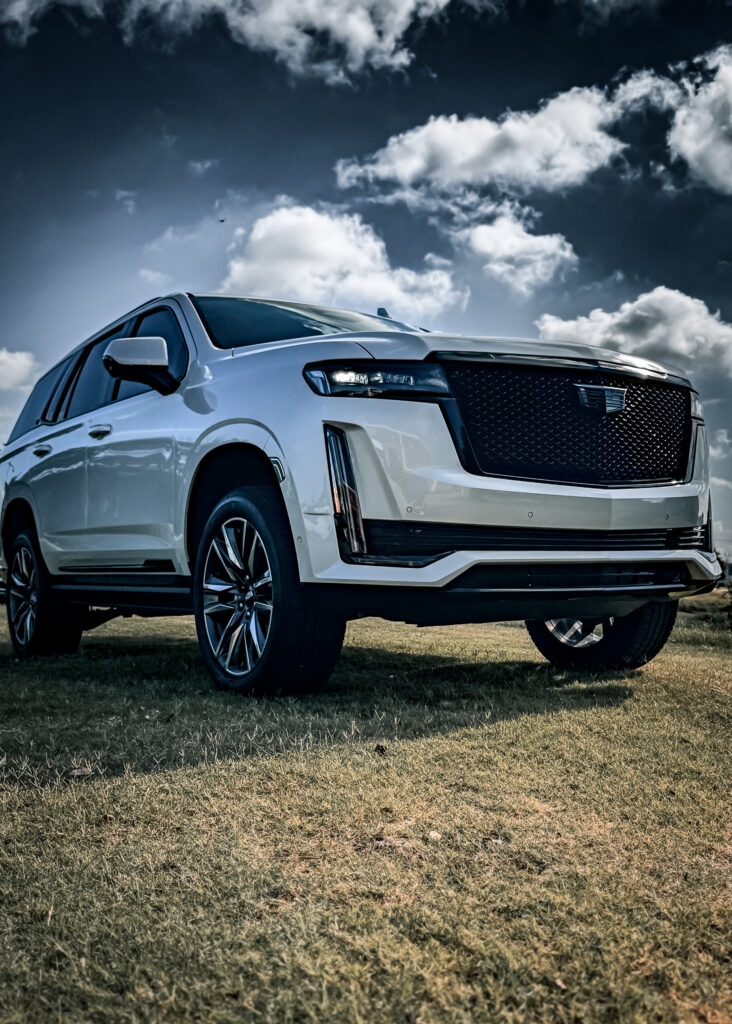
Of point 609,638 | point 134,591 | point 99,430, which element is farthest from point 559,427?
point 99,430

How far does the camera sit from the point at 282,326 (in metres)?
4.91

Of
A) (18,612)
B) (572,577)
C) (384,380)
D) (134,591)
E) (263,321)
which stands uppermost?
(263,321)

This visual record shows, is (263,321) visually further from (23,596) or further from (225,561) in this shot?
(23,596)

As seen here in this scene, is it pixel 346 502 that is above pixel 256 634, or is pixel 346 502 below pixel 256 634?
above

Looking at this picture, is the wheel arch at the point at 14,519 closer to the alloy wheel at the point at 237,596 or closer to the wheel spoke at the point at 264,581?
the alloy wheel at the point at 237,596

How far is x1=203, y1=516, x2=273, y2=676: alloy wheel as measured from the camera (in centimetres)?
412

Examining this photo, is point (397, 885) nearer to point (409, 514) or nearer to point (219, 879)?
point (219, 879)

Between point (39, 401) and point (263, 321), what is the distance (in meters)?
3.24

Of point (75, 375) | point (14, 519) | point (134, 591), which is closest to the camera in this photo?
point (134, 591)

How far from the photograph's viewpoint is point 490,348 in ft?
12.7

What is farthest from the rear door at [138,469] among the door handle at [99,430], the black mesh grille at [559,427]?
the black mesh grille at [559,427]

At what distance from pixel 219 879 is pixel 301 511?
196 centimetres

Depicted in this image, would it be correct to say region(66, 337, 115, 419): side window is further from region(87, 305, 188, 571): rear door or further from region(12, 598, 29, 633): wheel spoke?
region(12, 598, 29, 633): wheel spoke

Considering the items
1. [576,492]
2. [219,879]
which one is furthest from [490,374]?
[219,879]
